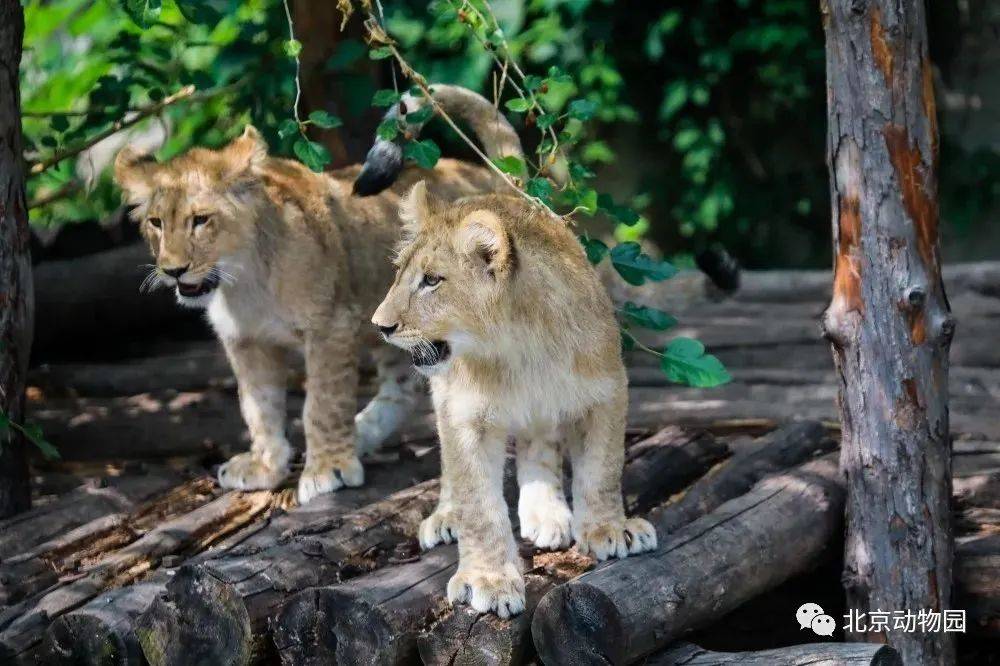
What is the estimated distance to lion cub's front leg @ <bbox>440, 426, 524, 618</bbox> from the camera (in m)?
3.87

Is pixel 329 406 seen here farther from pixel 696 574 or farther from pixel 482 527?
pixel 696 574

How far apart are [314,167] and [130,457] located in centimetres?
236

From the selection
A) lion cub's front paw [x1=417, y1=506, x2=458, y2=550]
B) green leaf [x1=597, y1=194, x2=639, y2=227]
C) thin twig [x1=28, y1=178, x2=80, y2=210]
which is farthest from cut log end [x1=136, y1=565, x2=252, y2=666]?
thin twig [x1=28, y1=178, x2=80, y2=210]

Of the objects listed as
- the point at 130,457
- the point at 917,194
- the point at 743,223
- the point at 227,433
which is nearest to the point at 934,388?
the point at 917,194

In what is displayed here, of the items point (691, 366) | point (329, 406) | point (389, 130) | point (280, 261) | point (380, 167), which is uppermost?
point (389, 130)

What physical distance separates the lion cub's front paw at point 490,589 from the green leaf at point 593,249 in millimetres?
1162

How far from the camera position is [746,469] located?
5168 mm

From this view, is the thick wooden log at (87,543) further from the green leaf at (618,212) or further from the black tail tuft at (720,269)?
the black tail tuft at (720,269)

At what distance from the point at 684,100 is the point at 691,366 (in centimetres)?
461

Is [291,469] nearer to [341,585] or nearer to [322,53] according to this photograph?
[341,585]

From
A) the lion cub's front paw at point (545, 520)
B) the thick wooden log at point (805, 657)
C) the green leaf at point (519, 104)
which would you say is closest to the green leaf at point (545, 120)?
the green leaf at point (519, 104)

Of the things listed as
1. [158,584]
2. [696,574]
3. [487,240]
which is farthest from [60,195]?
[696,574]

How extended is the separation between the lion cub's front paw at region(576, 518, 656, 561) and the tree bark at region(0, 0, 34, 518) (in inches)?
85.7

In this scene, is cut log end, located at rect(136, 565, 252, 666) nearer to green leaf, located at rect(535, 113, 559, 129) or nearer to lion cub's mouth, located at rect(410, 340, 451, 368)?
lion cub's mouth, located at rect(410, 340, 451, 368)
